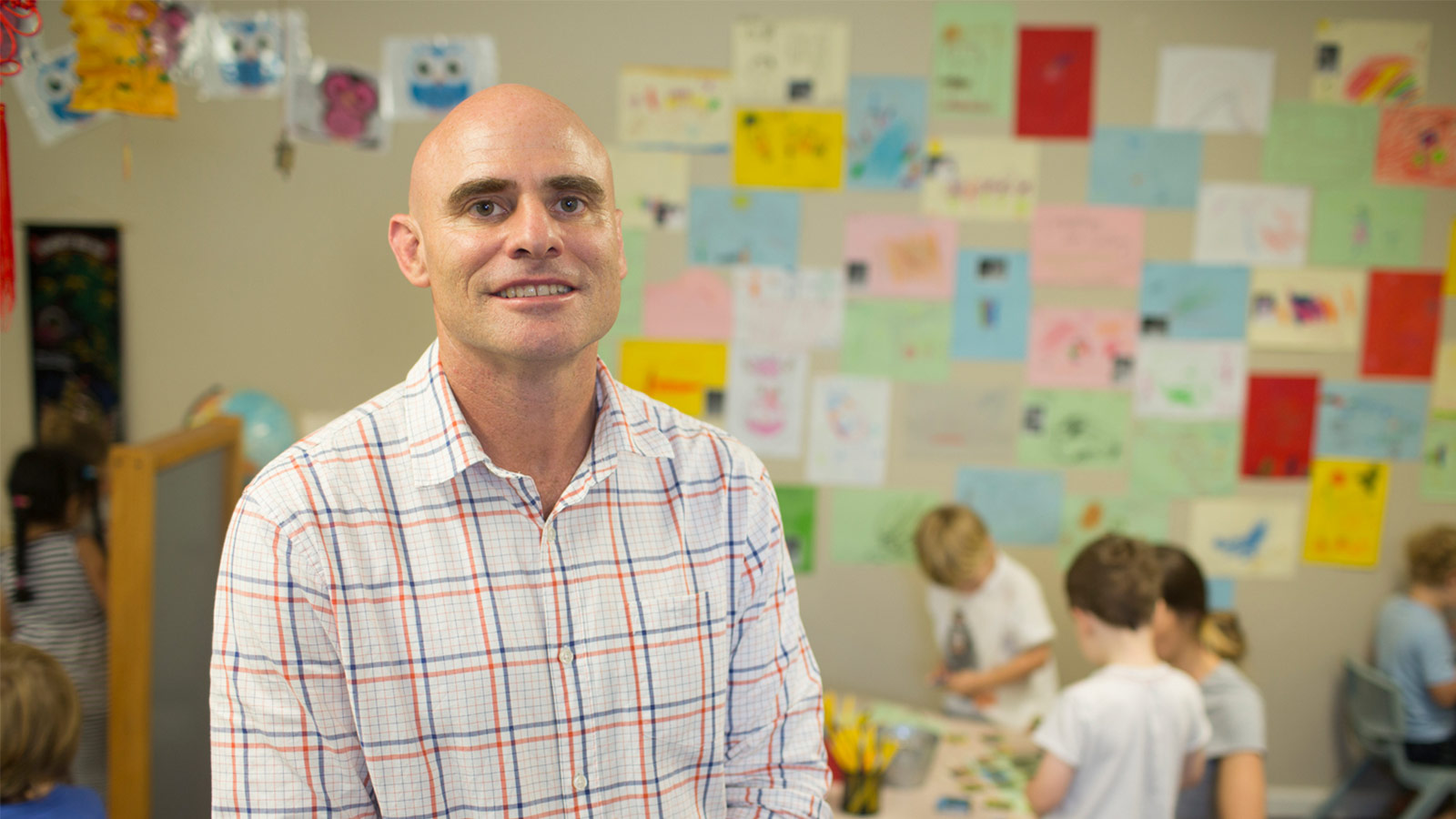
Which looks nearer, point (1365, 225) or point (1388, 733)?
point (1388, 733)

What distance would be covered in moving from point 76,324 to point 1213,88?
11.0ft

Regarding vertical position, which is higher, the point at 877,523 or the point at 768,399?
the point at 768,399

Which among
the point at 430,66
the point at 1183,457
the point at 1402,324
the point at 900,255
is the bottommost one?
the point at 1183,457

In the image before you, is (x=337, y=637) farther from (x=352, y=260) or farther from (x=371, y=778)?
(x=352, y=260)

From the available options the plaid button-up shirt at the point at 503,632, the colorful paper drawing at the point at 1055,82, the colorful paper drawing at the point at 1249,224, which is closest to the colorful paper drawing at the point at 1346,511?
the colorful paper drawing at the point at 1249,224

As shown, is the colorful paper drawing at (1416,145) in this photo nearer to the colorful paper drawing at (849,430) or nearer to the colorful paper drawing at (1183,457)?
the colorful paper drawing at (1183,457)

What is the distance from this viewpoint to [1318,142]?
286cm

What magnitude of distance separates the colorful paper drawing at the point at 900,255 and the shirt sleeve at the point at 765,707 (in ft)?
5.87

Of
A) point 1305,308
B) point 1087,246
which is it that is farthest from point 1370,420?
point 1087,246

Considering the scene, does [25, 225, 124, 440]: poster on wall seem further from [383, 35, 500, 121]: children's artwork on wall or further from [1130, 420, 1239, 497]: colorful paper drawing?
[1130, 420, 1239, 497]: colorful paper drawing

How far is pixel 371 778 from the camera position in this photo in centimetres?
95

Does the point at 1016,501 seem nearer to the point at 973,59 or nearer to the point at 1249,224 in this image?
the point at 1249,224

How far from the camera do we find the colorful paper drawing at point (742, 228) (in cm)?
278

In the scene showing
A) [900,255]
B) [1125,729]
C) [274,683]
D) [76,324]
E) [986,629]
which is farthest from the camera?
[900,255]
